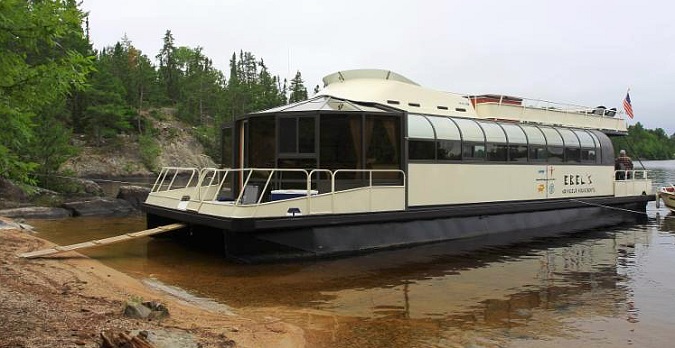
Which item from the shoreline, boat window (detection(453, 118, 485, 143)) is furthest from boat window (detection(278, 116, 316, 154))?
the shoreline

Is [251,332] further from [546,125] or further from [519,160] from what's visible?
[546,125]

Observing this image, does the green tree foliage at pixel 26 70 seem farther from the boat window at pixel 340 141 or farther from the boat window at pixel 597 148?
the boat window at pixel 597 148

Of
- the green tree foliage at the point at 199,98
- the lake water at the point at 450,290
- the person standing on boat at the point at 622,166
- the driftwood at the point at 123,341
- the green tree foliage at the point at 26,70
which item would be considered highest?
the green tree foliage at the point at 199,98

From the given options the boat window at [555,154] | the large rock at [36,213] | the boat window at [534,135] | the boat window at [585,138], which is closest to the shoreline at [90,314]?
the large rock at [36,213]

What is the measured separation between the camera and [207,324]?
6.64 m

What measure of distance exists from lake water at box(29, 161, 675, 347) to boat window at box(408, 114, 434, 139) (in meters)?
2.89

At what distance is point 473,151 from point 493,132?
4.10ft

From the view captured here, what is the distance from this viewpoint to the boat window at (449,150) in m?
14.3

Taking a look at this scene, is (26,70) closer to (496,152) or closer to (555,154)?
(496,152)

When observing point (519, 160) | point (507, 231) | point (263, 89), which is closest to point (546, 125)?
point (519, 160)

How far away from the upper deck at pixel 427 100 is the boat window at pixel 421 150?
1.43 m

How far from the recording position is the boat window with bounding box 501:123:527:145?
16.5 metres

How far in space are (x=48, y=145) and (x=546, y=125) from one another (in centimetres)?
2230

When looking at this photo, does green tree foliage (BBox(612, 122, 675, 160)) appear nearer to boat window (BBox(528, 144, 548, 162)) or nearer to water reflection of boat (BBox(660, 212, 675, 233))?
water reflection of boat (BBox(660, 212, 675, 233))
